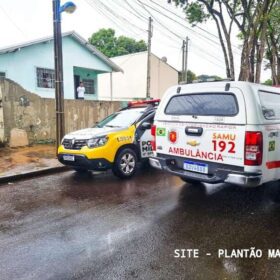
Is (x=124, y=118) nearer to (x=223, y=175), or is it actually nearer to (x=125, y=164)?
(x=125, y=164)

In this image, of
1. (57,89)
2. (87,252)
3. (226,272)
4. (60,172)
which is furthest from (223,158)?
(57,89)

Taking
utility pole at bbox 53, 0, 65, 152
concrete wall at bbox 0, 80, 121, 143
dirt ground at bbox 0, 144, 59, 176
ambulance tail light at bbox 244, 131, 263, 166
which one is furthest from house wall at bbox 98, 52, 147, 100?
ambulance tail light at bbox 244, 131, 263, 166

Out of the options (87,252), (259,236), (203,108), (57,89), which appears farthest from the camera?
(57,89)

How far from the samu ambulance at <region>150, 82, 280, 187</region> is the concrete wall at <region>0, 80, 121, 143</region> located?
6703 millimetres

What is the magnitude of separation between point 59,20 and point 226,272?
24.6ft

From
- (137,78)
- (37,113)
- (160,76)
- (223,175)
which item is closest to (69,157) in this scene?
(223,175)

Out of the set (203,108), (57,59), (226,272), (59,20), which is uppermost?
(59,20)

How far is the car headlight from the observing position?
627 centimetres

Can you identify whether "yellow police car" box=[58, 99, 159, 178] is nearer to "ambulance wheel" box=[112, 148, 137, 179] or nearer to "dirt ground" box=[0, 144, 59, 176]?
"ambulance wheel" box=[112, 148, 137, 179]

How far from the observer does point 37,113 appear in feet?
35.3

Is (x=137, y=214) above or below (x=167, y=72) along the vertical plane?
below

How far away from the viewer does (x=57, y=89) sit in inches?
321

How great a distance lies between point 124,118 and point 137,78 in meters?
23.8

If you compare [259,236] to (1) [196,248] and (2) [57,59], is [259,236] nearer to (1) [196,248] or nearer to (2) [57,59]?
(1) [196,248]
